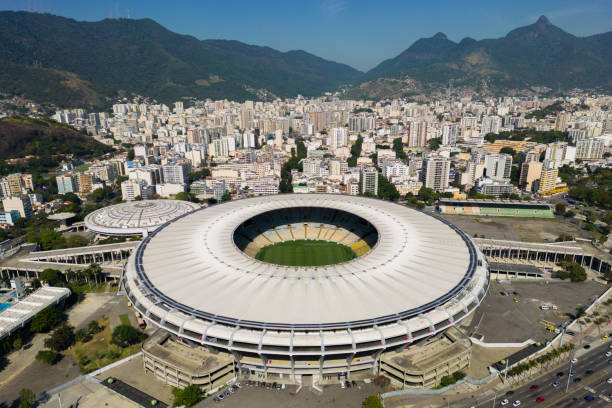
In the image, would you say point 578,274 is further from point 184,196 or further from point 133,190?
point 133,190

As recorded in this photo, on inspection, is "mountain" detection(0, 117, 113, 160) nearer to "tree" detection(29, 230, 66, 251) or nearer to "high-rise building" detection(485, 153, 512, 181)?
"tree" detection(29, 230, 66, 251)

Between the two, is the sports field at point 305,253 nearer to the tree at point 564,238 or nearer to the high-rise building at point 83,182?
the tree at point 564,238

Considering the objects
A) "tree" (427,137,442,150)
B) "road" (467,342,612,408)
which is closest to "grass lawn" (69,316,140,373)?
"road" (467,342,612,408)

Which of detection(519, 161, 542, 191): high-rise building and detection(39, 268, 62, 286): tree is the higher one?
detection(519, 161, 542, 191): high-rise building

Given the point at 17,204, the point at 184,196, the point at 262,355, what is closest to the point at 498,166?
the point at 184,196

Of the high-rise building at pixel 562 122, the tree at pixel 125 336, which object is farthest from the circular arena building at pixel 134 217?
the high-rise building at pixel 562 122

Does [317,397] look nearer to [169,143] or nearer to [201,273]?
[201,273]

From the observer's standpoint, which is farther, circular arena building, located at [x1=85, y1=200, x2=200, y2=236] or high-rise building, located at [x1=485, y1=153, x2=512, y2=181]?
high-rise building, located at [x1=485, y1=153, x2=512, y2=181]
